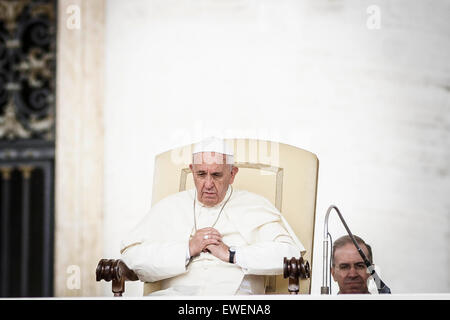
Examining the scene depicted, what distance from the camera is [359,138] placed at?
2.47 metres

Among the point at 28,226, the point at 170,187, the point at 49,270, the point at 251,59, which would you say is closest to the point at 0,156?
the point at 28,226

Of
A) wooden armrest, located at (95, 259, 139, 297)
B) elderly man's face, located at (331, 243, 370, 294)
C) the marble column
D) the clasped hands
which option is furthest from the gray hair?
the marble column

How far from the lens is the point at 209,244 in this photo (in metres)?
2.36

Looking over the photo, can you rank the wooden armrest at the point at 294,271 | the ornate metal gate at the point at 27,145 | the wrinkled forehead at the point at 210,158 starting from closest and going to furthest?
1. the wooden armrest at the point at 294,271
2. the wrinkled forehead at the point at 210,158
3. the ornate metal gate at the point at 27,145

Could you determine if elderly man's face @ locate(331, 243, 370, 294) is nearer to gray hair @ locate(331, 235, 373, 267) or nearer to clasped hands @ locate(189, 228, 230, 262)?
gray hair @ locate(331, 235, 373, 267)

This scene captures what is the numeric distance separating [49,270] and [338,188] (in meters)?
1.58

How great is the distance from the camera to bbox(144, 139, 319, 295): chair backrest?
96.0 inches

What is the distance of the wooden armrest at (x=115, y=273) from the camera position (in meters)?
2.29

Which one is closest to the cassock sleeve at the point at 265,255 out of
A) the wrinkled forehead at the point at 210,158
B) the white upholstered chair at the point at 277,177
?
the white upholstered chair at the point at 277,177

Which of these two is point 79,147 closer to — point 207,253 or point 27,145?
point 27,145

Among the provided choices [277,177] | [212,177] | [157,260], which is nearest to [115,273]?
[157,260]

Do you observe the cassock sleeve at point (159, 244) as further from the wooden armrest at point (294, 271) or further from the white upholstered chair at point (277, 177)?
the wooden armrest at point (294, 271)

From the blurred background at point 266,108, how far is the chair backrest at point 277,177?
0.04 meters

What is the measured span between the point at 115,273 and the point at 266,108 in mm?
976
